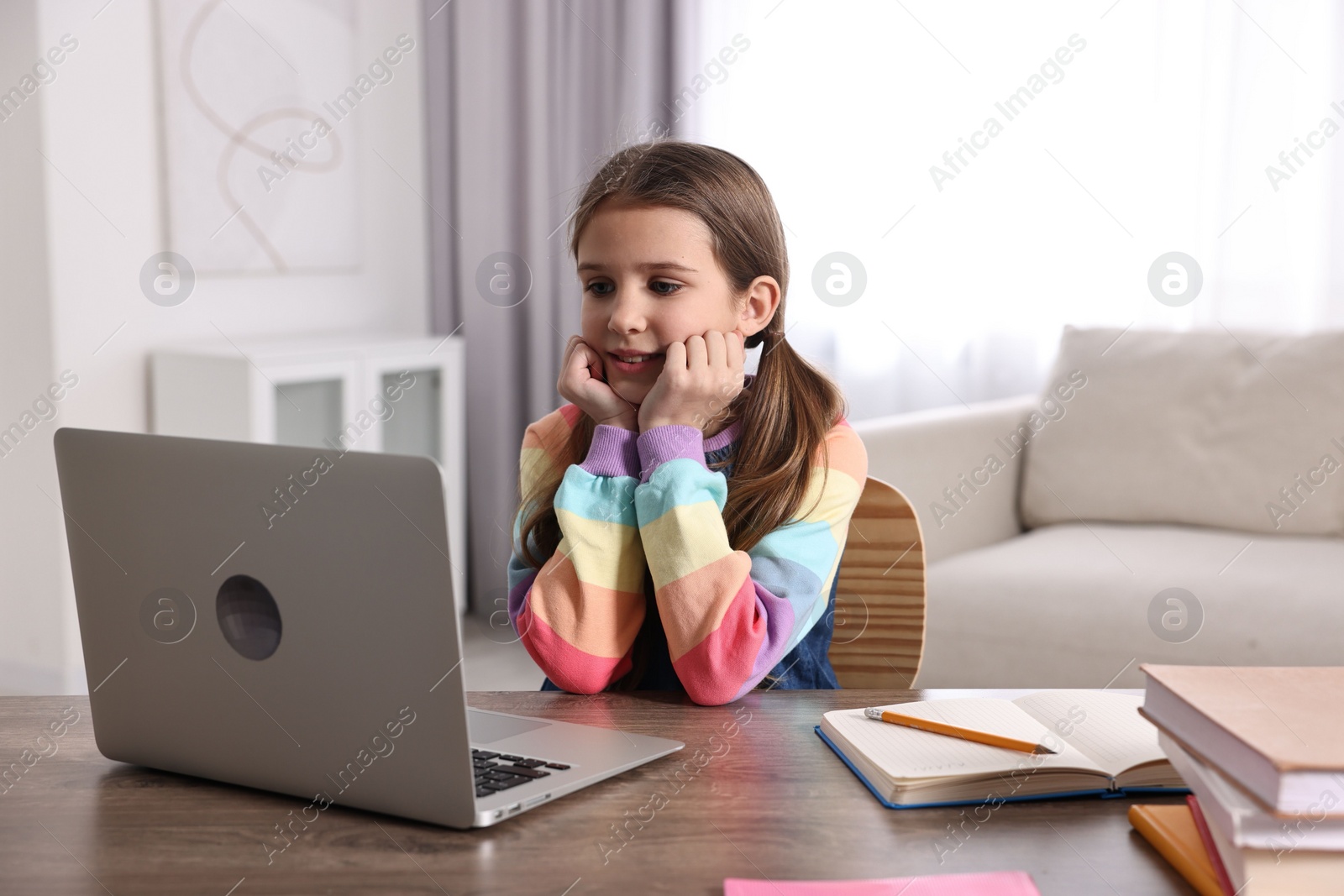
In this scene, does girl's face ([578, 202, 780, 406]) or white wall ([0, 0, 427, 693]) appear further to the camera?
white wall ([0, 0, 427, 693])

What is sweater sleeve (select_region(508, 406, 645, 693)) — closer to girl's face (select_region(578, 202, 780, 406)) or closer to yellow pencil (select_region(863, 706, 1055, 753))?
girl's face (select_region(578, 202, 780, 406))

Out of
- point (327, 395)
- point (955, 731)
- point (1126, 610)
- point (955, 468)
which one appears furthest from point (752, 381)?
point (327, 395)

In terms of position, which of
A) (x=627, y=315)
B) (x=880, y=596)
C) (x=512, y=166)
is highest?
(x=512, y=166)

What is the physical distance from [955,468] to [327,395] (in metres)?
1.64

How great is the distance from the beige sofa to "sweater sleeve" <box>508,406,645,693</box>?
1.05 metres

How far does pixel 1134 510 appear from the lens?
243 cm

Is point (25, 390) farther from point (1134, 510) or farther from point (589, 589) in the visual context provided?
point (1134, 510)

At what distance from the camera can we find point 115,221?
109 inches

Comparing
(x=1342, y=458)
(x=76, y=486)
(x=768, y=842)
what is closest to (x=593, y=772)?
(x=768, y=842)

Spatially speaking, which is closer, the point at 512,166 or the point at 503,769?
the point at 503,769

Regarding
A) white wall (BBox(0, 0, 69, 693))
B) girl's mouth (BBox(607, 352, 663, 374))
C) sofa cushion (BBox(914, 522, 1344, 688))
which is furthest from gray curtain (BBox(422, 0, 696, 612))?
girl's mouth (BBox(607, 352, 663, 374))

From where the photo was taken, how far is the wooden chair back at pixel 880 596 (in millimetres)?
1185

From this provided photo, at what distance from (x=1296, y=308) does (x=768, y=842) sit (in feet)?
8.70

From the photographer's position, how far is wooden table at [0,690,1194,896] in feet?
1.98
